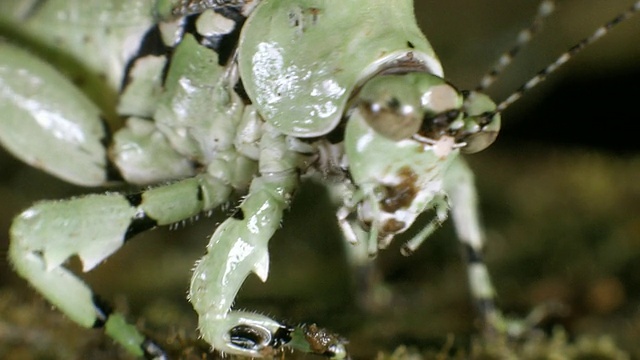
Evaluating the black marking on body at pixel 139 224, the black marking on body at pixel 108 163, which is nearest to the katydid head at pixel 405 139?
the black marking on body at pixel 139 224

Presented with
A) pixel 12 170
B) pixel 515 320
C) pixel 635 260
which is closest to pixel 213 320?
pixel 515 320

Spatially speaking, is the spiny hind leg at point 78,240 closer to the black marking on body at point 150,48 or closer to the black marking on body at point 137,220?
the black marking on body at point 137,220

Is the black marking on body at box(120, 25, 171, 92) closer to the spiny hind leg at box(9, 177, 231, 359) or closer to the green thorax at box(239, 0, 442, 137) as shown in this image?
the green thorax at box(239, 0, 442, 137)

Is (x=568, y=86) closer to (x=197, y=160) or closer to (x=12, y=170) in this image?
(x=197, y=160)

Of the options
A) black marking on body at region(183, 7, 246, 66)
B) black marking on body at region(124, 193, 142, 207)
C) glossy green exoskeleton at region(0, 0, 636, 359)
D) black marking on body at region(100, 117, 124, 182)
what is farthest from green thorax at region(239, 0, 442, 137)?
black marking on body at region(100, 117, 124, 182)

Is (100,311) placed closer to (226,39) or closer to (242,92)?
(242,92)

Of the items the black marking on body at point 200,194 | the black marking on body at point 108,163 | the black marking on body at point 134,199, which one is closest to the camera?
the black marking on body at point 134,199
